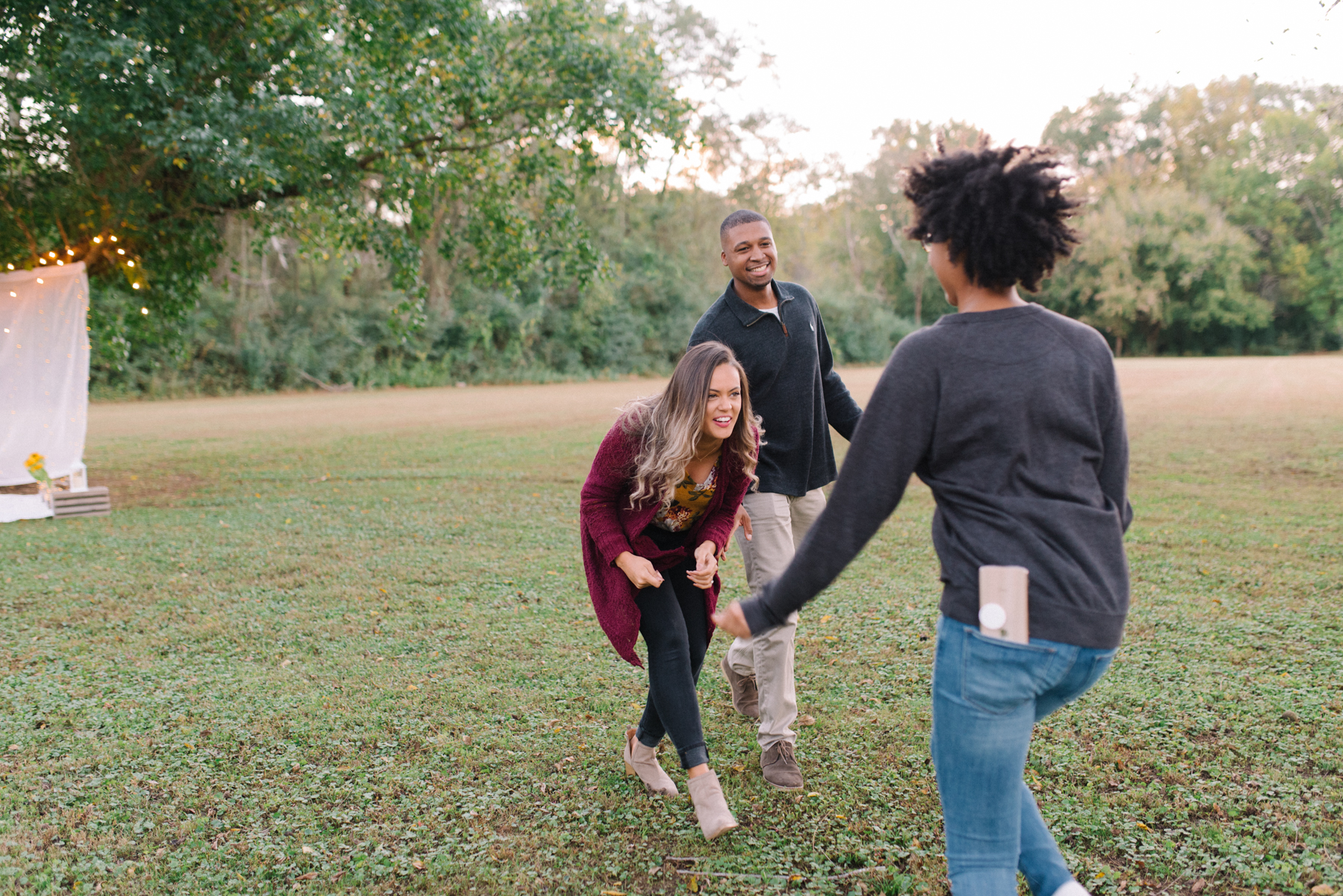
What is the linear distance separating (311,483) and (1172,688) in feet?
34.2

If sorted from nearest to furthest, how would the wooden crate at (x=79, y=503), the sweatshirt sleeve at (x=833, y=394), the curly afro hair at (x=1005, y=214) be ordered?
1. the curly afro hair at (x=1005, y=214)
2. the sweatshirt sleeve at (x=833, y=394)
3. the wooden crate at (x=79, y=503)

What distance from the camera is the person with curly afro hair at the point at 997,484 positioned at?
1814 mm

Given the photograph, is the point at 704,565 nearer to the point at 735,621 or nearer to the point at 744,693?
the point at 735,621

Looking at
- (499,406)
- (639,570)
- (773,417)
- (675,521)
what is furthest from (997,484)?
(499,406)

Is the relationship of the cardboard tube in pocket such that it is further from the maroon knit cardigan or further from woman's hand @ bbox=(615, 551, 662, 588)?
the maroon knit cardigan

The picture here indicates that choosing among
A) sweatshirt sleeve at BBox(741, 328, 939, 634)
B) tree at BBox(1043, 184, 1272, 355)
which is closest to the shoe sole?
sweatshirt sleeve at BBox(741, 328, 939, 634)

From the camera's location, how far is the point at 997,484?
72.2 inches

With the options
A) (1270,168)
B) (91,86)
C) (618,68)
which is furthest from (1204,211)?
(91,86)

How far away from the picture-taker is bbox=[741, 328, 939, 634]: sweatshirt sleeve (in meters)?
1.86

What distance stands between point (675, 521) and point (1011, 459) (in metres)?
1.64

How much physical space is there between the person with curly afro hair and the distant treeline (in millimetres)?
234

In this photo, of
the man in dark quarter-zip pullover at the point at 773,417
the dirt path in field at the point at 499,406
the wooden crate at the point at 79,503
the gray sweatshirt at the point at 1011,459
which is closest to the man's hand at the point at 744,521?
the man in dark quarter-zip pullover at the point at 773,417

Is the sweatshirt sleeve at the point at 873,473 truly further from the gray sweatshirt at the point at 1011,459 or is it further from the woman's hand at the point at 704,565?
the woman's hand at the point at 704,565

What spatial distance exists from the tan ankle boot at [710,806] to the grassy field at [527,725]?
0.14 metres
